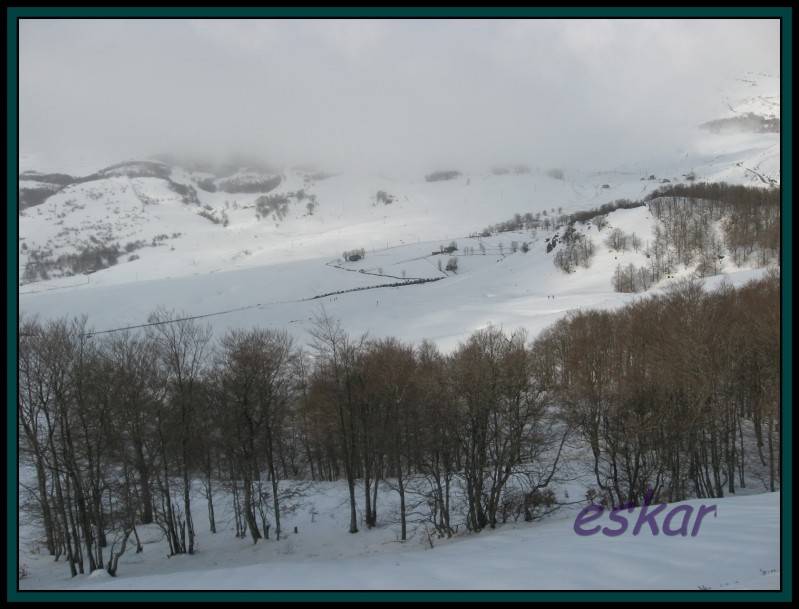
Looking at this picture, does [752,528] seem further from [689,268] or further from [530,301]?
[689,268]

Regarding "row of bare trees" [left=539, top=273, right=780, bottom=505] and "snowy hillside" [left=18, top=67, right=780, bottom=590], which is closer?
"snowy hillside" [left=18, top=67, right=780, bottom=590]

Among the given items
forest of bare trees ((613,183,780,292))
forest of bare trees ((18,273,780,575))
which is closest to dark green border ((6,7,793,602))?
forest of bare trees ((18,273,780,575))

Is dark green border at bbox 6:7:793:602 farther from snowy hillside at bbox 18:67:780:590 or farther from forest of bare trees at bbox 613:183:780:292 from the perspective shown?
forest of bare trees at bbox 613:183:780:292

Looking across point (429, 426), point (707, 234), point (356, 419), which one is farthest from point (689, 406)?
point (707, 234)

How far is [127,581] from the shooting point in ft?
26.6

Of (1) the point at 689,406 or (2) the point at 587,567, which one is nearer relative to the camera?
(2) the point at 587,567

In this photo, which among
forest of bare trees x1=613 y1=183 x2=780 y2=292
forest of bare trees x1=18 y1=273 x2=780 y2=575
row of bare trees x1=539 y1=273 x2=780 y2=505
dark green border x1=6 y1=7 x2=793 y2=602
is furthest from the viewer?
forest of bare trees x1=613 y1=183 x2=780 y2=292

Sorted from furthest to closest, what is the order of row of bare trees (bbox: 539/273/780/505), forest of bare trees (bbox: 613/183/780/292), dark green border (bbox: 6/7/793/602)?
forest of bare trees (bbox: 613/183/780/292) < row of bare trees (bbox: 539/273/780/505) < dark green border (bbox: 6/7/793/602)
